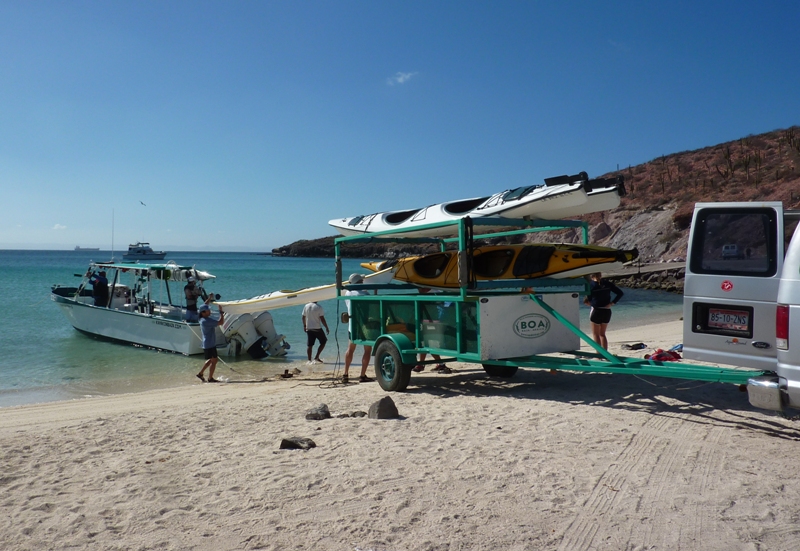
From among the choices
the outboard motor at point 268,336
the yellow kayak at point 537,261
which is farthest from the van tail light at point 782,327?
the outboard motor at point 268,336

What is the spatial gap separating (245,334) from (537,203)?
10034 mm

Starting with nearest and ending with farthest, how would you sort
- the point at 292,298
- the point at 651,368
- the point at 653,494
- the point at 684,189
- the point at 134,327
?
the point at 653,494 → the point at 651,368 → the point at 292,298 → the point at 134,327 → the point at 684,189

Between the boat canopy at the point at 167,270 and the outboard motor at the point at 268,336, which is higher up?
the boat canopy at the point at 167,270

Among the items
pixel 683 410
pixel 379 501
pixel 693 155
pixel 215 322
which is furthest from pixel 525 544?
pixel 693 155

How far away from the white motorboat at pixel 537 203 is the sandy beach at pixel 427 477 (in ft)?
8.03

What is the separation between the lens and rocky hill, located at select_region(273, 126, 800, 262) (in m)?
49.6

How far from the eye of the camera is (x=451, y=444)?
5.91 metres

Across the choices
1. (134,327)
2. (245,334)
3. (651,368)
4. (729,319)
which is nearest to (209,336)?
(245,334)

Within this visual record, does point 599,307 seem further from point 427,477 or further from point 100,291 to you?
point 100,291

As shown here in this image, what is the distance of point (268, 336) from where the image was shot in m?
16.3

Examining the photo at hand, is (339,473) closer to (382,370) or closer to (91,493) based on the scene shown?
(91,493)

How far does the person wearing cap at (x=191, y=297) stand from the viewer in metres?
16.3

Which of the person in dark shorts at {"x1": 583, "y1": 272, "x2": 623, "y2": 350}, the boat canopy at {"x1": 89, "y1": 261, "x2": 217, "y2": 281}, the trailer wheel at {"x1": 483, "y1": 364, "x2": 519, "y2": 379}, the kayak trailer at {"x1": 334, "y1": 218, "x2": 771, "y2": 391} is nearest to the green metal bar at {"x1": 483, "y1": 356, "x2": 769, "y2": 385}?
the kayak trailer at {"x1": 334, "y1": 218, "x2": 771, "y2": 391}

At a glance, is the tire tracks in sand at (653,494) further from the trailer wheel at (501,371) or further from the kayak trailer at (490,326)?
the trailer wheel at (501,371)
